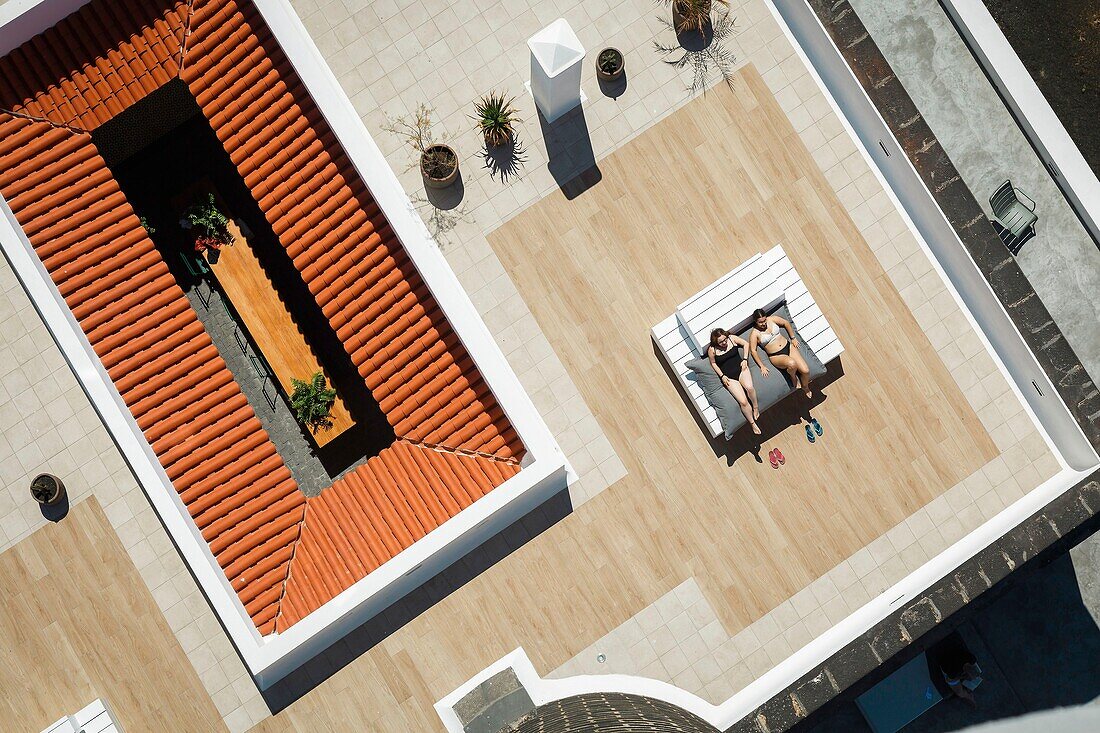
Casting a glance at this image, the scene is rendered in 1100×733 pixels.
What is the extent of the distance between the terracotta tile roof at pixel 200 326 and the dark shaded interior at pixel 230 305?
2917 mm

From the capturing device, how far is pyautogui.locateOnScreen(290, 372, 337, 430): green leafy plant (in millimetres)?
16500

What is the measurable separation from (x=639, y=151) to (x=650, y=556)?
7063mm

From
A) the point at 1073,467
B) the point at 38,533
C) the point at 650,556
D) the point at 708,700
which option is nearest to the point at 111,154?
the point at 38,533

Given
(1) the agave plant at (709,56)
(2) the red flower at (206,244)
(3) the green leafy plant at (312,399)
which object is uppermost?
(2) the red flower at (206,244)

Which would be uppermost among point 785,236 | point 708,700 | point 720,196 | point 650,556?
point 720,196

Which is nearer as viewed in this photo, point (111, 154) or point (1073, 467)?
point (1073, 467)

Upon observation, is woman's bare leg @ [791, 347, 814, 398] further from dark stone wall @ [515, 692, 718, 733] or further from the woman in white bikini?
dark stone wall @ [515, 692, 718, 733]

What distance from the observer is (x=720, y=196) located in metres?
14.5

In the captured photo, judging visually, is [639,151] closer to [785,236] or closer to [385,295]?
→ [785,236]

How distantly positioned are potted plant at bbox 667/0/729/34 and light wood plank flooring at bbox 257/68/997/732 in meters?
1.16

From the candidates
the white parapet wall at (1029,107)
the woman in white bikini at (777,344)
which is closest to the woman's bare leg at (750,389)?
the woman in white bikini at (777,344)

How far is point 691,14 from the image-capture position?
47.0 ft

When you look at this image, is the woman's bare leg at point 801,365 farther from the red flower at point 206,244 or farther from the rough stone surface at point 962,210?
the red flower at point 206,244

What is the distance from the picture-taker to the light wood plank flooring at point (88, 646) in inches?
549
